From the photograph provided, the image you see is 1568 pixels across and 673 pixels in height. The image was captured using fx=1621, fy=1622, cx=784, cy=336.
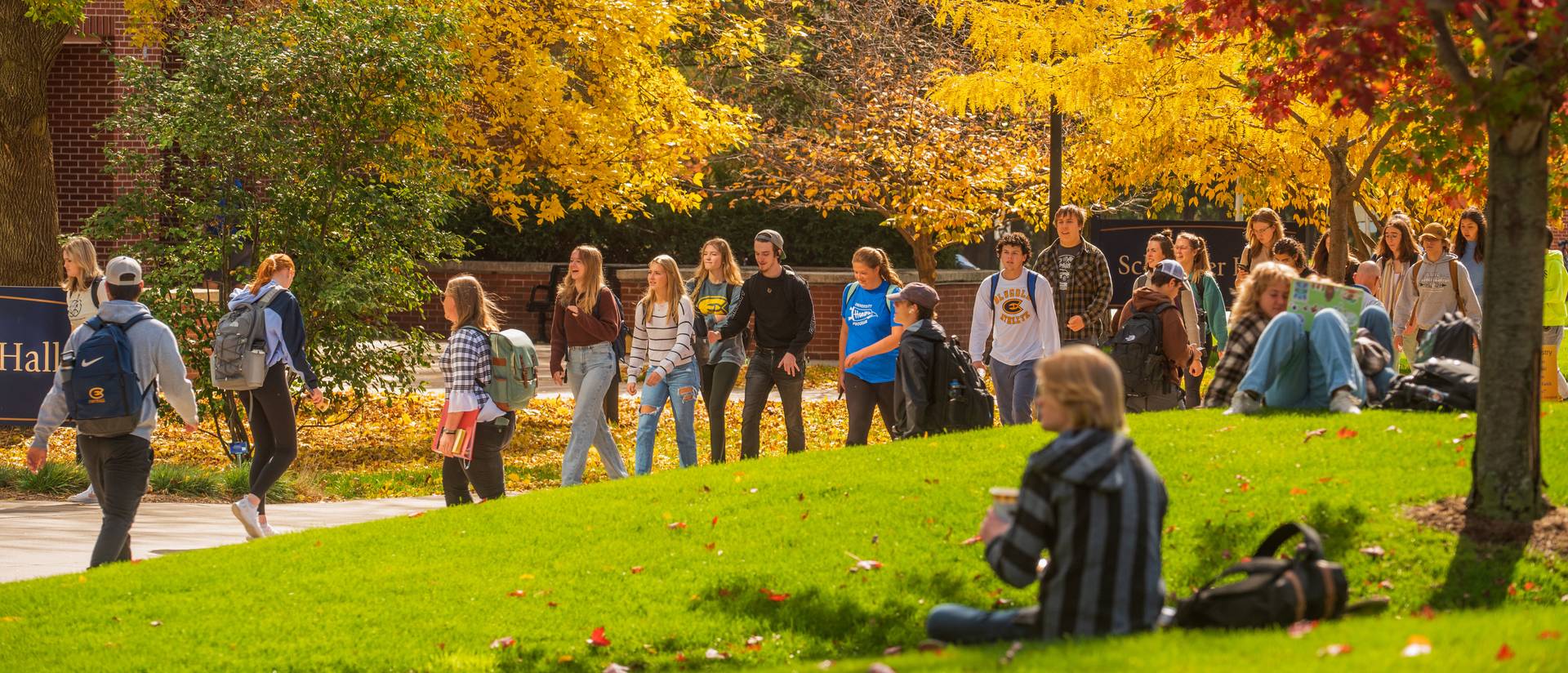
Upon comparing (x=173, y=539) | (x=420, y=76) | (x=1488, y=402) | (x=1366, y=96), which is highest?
(x=420, y=76)

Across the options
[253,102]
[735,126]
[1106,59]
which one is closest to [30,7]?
[253,102]

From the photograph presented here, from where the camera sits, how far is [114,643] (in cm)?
710

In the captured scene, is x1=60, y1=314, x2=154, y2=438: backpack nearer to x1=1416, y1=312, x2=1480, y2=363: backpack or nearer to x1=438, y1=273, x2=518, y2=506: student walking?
x1=438, y1=273, x2=518, y2=506: student walking

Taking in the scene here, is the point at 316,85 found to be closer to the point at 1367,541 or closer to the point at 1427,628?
the point at 1367,541

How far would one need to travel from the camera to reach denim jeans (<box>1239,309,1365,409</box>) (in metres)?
9.13

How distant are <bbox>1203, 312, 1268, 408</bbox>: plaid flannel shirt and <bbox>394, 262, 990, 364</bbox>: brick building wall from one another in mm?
14759

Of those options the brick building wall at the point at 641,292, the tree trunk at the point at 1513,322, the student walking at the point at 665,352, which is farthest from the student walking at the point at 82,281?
the brick building wall at the point at 641,292

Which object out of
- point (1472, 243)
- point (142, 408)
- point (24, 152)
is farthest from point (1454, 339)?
point (24, 152)

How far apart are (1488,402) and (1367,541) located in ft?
2.69

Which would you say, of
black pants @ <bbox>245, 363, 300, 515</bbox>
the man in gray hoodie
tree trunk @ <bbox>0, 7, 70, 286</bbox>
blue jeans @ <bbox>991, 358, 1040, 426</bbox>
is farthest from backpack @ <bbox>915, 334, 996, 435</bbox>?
tree trunk @ <bbox>0, 7, 70, 286</bbox>

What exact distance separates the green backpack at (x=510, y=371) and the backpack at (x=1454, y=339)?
559cm

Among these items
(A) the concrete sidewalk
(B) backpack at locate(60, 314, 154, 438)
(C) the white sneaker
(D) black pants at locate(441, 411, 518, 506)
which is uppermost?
(B) backpack at locate(60, 314, 154, 438)

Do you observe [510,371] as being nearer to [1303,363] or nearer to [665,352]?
[665,352]

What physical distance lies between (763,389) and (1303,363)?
13.1 feet
